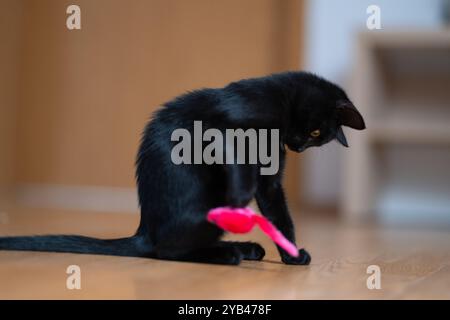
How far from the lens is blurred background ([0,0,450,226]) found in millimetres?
2320

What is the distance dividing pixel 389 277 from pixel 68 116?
2002mm

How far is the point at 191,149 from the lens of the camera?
89 centimetres

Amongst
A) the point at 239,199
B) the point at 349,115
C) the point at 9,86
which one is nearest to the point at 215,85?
the point at 349,115

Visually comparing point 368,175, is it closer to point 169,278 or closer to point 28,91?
point 28,91

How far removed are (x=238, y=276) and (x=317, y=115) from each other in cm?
27

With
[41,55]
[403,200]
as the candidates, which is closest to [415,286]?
[403,200]

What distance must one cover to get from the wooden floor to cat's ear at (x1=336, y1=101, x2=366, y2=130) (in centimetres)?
22

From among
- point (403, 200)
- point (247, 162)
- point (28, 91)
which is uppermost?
point (28, 91)

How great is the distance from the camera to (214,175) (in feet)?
2.92

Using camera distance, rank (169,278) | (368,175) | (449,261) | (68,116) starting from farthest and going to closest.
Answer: (68,116)
(368,175)
(449,261)
(169,278)

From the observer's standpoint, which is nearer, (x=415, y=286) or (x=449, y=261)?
(x=415, y=286)

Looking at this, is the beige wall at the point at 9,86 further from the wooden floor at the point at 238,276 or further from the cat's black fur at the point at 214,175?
the cat's black fur at the point at 214,175

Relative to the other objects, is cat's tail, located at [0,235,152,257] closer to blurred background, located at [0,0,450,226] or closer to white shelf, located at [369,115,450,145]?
blurred background, located at [0,0,450,226]

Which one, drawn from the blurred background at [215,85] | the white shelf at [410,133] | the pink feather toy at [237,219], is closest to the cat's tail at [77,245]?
the pink feather toy at [237,219]
